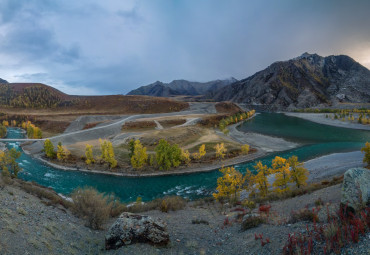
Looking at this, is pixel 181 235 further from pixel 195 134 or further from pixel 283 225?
pixel 195 134

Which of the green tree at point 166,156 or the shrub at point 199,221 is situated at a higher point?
the shrub at point 199,221

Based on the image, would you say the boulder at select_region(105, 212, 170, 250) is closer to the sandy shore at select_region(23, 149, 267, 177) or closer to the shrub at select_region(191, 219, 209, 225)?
the shrub at select_region(191, 219, 209, 225)

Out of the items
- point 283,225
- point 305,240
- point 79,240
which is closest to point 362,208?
point 305,240

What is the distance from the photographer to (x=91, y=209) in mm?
15383

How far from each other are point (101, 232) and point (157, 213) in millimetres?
7089

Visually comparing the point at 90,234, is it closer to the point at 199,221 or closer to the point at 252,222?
the point at 199,221

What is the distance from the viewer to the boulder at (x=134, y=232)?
38.0ft

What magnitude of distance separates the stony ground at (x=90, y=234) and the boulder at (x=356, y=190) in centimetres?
192

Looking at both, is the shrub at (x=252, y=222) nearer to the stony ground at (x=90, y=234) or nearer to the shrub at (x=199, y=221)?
the stony ground at (x=90, y=234)

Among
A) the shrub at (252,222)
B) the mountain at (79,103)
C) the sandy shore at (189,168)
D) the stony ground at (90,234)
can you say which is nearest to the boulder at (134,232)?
the stony ground at (90,234)

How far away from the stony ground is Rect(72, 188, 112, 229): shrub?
22.6 inches

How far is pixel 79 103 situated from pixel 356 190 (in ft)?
590

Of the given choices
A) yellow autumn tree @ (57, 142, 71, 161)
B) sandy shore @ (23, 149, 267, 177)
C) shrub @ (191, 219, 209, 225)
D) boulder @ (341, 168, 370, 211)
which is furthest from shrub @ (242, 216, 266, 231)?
yellow autumn tree @ (57, 142, 71, 161)

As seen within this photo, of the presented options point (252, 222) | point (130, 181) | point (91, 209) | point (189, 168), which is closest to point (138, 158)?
point (130, 181)
